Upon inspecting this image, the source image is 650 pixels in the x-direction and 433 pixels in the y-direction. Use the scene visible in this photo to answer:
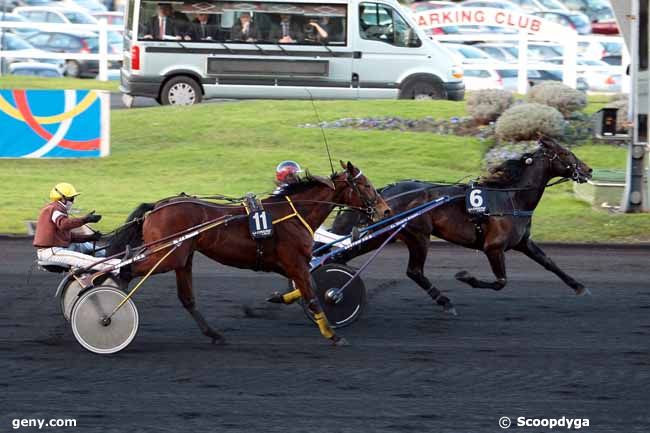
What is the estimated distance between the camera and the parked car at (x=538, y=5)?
130 ft

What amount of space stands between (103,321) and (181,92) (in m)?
14.3

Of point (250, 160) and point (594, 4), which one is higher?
point (594, 4)

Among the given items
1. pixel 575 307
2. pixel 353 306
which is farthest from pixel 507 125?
pixel 353 306

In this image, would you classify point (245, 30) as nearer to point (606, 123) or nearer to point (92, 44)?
point (606, 123)

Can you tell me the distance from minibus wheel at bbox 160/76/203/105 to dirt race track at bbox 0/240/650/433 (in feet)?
36.4

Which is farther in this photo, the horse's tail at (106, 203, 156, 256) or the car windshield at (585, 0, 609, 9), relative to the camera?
the car windshield at (585, 0, 609, 9)

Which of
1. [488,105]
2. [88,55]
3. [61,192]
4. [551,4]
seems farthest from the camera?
[551,4]

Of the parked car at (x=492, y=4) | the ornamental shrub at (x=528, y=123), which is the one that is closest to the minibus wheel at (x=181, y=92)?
the ornamental shrub at (x=528, y=123)

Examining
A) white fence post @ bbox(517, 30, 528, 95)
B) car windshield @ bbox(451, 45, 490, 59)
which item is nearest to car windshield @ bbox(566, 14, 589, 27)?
car windshield @ bbox(451, 45, 490, 59)

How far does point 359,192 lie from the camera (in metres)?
8.55

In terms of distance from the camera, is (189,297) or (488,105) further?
(488,105)

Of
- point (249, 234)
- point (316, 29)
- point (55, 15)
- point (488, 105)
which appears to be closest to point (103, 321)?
point (249, 234)

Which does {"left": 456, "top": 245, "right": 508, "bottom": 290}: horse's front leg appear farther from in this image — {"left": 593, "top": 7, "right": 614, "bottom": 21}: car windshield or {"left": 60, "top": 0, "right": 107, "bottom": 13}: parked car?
{"left": 60, "top": 0, "right": 107, "bottom": 13}: parked car

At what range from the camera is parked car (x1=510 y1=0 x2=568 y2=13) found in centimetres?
3975
